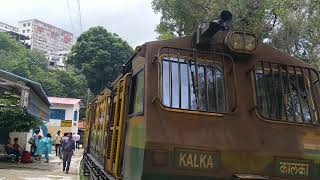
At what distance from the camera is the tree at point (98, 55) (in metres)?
41.5

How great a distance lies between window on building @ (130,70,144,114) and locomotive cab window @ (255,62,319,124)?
125cm

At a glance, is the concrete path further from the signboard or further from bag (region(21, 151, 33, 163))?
the signboard

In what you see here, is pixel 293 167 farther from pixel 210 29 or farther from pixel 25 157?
pixel 25 157

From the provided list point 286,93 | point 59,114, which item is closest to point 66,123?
Result: point 59,114

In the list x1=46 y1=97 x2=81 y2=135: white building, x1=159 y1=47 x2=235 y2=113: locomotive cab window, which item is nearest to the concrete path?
x1=159 y1=47 x2=235 y2=113: locomotive cab window

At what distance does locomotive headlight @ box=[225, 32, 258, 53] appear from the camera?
5207 mm

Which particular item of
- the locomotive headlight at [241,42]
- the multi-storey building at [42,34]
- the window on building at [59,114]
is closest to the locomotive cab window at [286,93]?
the locomotive headlight at [241,42]

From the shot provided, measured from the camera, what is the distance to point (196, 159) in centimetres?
473

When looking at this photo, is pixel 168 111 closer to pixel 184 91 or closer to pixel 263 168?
pixel 184 91

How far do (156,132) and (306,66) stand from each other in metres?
2.14

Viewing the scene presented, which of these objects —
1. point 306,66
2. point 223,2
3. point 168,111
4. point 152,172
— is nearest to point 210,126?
point 168,111

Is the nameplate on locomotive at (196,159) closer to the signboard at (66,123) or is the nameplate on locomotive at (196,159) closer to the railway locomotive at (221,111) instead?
the railway locomotive at (221,111)

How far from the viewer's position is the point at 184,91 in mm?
5105

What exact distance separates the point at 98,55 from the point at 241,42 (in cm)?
3755
